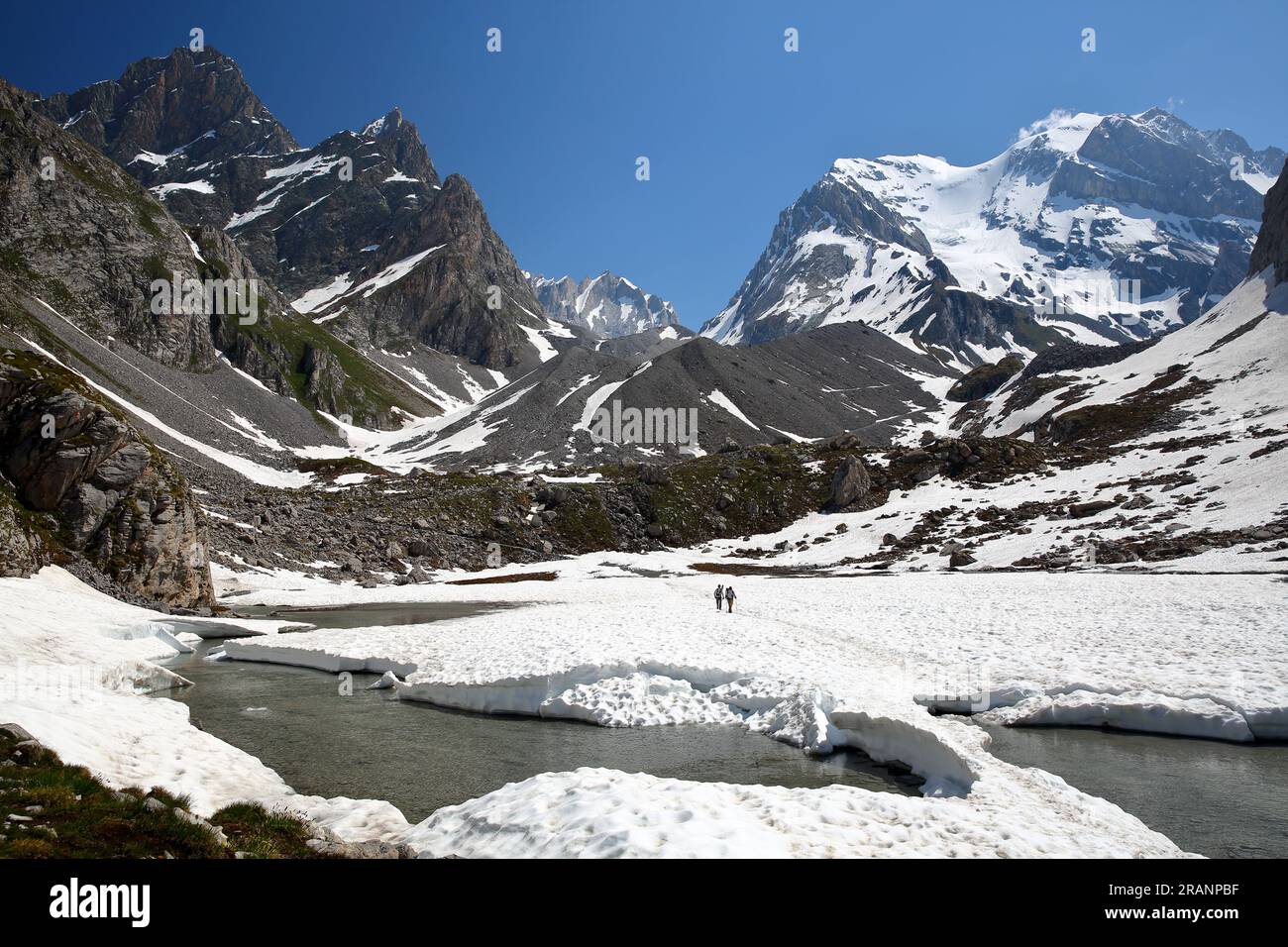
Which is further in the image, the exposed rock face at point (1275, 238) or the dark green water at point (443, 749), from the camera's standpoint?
the exposed rock face at point (1275, 238)

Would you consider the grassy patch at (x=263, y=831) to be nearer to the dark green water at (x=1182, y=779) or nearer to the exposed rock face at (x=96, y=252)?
the dark green water at (x=1182, y=779)

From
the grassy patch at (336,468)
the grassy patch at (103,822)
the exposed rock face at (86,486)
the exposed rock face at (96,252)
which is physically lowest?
the grassy patch at (103,822)

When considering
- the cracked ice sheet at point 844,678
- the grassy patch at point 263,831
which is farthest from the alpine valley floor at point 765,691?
the grassy patch at point 263,831

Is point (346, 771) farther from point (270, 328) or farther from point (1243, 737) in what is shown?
point (270, 328)

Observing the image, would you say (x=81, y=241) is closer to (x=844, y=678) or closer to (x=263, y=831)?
(x=263, y=831)

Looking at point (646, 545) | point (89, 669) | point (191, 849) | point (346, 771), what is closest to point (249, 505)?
point (646, 545)

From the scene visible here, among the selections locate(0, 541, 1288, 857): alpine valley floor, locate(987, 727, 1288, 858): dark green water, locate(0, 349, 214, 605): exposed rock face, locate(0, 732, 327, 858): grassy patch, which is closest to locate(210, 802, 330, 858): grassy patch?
locate(0, 732, 327, 858): grassy patch
